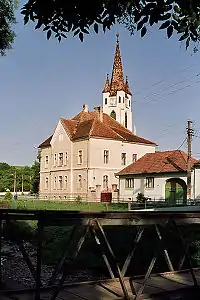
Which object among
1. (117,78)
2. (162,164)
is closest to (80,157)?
(162,164)

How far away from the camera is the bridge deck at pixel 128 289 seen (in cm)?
507

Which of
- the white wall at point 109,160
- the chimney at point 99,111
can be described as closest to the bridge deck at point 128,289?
the white wall at point 109,160

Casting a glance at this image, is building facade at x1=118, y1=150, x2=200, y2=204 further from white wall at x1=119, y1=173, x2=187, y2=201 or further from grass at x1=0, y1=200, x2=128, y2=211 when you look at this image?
grass at x1=0, y1=200, x2=128, y2=211

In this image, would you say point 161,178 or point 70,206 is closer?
point 70,206

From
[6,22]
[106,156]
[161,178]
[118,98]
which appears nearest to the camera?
[6,22]

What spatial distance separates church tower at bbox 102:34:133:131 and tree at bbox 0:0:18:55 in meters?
56.6

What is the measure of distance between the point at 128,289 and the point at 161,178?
121 ft

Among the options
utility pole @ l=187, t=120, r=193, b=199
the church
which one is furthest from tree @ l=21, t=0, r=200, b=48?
the church

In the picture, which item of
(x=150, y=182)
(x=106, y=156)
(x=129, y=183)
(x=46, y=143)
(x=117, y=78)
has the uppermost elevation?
(x=117, y=78)

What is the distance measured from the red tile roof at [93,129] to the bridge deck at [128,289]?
44889mm

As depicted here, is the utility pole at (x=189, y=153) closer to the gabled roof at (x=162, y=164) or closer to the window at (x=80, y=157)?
the gabled roof at (x=162, y=164)

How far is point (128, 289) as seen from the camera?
5.54 meters

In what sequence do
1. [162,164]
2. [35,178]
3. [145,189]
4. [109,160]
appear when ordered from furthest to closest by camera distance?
[35,178] < [109,160] < [145,189] < [162,164]

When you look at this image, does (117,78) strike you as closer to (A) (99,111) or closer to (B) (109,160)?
(A) (99,111)
